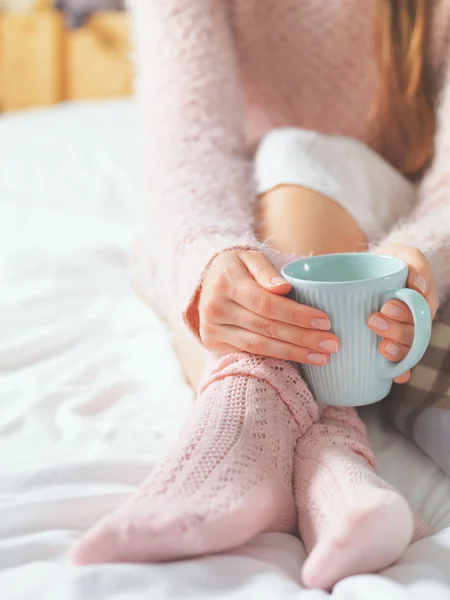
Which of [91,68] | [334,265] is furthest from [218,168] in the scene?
[91,68]

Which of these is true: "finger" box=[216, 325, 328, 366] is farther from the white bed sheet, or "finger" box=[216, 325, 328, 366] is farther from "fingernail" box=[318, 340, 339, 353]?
the white bed sheet

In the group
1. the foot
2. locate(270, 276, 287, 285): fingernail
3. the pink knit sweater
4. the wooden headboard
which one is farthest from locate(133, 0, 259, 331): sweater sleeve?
the wooden headboard

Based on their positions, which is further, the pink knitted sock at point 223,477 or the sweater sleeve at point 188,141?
the sweater sleeve at point 188,141

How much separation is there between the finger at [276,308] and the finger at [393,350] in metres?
0.04

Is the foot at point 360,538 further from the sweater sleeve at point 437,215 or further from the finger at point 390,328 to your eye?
the sweater sleeve at point 437,215

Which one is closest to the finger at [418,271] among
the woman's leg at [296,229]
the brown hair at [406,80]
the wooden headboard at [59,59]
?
the woman's leg at [296,229]

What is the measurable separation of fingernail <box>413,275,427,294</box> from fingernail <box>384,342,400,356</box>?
5 centimetres

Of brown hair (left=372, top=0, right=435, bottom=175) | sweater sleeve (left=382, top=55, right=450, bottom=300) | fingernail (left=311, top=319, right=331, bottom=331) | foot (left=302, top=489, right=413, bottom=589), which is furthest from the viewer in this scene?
brown hair (left=372, top=0, right=435, bottom=175)

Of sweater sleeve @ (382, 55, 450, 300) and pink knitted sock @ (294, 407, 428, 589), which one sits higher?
sweater sleeve @ (382, 55, 450, 300)

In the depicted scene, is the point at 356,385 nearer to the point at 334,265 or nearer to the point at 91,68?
the point at 334,265

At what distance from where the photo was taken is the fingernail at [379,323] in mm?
459

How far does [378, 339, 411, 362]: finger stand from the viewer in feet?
1.55

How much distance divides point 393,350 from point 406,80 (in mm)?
528

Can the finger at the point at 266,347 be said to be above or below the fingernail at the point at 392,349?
below
